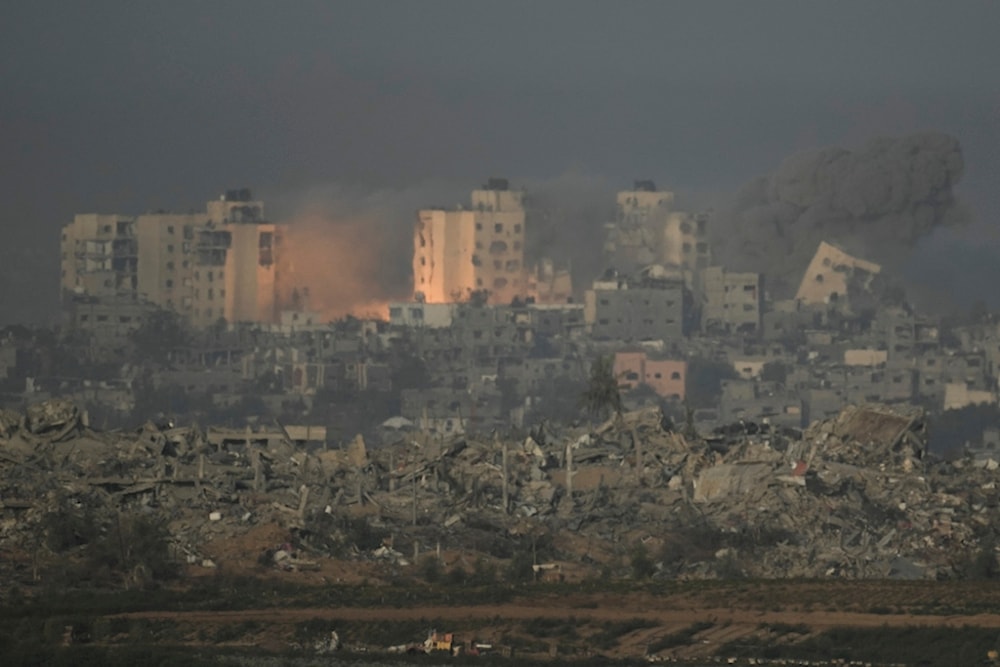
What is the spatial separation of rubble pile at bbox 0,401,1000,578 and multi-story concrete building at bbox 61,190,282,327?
268ft

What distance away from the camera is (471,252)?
161 metres

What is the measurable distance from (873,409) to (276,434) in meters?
12.7

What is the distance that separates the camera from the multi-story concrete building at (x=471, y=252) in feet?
525

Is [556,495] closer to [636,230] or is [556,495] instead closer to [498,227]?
[498,227]

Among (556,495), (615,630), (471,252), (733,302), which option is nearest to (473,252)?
(471,252)

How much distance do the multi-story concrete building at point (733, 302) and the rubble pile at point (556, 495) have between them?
79.8 m

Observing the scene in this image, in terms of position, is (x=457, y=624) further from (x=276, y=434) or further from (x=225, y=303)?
(x=225, y=303)

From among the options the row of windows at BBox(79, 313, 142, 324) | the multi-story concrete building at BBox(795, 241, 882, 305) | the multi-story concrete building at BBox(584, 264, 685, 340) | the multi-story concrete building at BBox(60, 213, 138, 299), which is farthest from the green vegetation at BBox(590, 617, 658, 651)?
the multi-story concrete building at BBox(60, 213, 138, 299)

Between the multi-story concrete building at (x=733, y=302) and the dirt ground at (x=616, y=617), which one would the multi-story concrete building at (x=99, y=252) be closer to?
the multi-story concrete building at (x=733, y=302)

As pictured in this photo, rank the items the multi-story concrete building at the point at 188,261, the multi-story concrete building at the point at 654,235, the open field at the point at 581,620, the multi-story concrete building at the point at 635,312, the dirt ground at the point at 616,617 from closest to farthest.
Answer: the open field at the point at 581,620
the dirt ground at the point at 616,617
the multi-story concrete building at the point at 635,312
the multi-story concrete building at the point at 188,261
the multi-story concrete building at the point at 654,235

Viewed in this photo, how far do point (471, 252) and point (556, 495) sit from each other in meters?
93.9

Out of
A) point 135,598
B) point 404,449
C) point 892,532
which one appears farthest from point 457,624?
point 404,449

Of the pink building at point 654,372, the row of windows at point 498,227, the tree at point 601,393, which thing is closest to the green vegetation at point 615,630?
the tree at point 601,393

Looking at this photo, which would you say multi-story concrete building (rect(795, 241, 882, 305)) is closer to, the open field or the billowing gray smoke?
the billowing gray smoke
